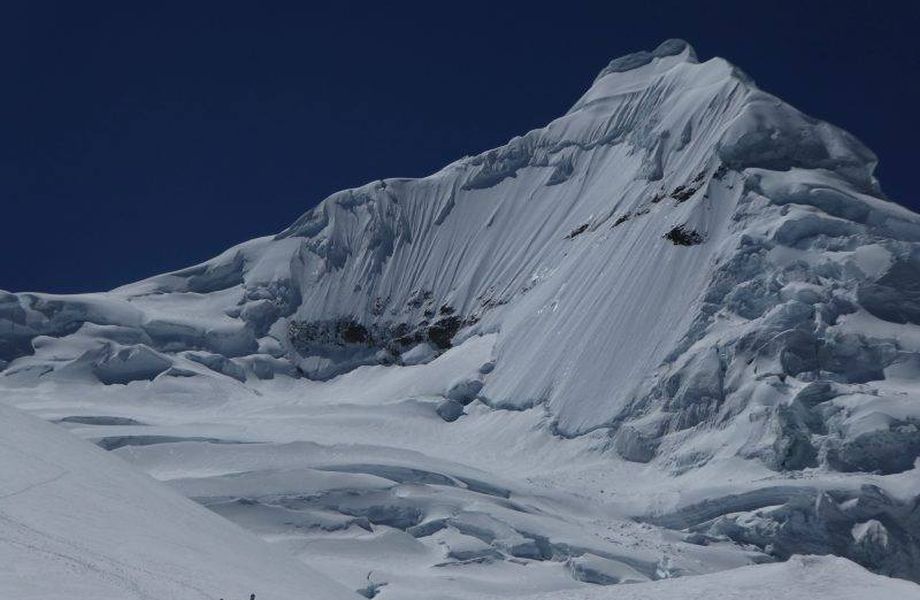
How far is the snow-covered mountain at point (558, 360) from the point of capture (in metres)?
42.8

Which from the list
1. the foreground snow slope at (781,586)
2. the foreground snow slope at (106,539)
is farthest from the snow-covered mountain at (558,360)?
the foreground snow slope at (106,539)

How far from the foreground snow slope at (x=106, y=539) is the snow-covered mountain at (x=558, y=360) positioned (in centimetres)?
1290

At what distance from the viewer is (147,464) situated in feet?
154

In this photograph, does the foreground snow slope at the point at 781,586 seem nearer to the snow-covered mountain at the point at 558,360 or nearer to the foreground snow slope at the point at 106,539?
the foreground snow slope at the point at 106,539

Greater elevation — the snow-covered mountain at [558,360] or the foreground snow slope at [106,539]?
the snow-covered mountain at [558,360]

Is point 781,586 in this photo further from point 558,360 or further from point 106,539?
point 558,360

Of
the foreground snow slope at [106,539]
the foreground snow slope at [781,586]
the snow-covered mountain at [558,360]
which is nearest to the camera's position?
the foreground snow slope at [106,539]

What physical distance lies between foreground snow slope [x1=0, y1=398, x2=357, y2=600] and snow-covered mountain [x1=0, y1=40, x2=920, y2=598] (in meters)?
12.9

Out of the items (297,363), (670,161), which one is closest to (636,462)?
(670,161)

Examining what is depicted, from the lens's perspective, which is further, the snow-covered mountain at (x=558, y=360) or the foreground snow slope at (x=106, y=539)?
the snow-covered mountain at (x=558, y=360)

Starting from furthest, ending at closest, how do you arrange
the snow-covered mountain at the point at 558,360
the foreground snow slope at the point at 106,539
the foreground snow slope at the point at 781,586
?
1. the snow-covered mountain at the point at 558,360
2. the foreground snow slope at the point at 781,586
3. the foreground snow slope at the point at 106,539

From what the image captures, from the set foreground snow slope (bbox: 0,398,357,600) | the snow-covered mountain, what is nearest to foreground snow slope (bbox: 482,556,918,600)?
foreground snow slope (bbox: 0,398,357,600)

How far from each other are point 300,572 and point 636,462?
31.6m

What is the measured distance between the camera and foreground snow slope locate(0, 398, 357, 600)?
49.8 feet
